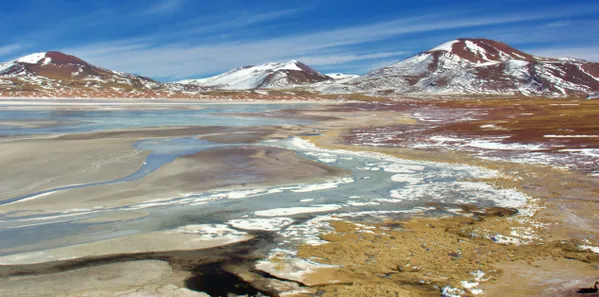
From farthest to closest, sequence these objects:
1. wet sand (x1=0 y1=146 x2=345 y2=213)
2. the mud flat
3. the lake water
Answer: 1. wet sand (x1=0 y1=146 x2=345 y2=213)
2. the lake water
3. the mud flat

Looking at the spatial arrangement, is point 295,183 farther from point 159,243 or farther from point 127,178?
point 159,243

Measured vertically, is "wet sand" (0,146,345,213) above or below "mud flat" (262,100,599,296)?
above

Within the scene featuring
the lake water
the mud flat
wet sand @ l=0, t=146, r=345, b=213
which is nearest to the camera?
the mud flat

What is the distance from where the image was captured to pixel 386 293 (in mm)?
6320

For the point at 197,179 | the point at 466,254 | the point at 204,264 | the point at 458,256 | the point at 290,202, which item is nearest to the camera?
the point at 204,264

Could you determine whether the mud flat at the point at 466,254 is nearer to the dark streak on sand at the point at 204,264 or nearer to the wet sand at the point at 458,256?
the wet sand at the point at 458,256

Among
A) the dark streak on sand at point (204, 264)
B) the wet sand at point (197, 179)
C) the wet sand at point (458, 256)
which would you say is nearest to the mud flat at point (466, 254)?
the wet sand at point (458, 256)

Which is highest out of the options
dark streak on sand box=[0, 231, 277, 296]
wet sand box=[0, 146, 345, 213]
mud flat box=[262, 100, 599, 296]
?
wet sand box=[0, 146, 345, 213]

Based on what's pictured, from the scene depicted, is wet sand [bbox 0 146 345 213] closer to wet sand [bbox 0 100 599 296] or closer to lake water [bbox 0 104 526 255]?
lake water [bbox 0 104 526 255]

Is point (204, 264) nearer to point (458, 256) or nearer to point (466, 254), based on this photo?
point (458, 256)

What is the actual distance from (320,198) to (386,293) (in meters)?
6.30

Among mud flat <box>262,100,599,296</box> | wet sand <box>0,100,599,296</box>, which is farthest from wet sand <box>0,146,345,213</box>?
mud flat <box>262,100,599,296</box>

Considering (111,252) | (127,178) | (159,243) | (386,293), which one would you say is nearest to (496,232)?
(386,293)

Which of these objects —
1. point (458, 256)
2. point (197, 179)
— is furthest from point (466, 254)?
point (197, 179)
